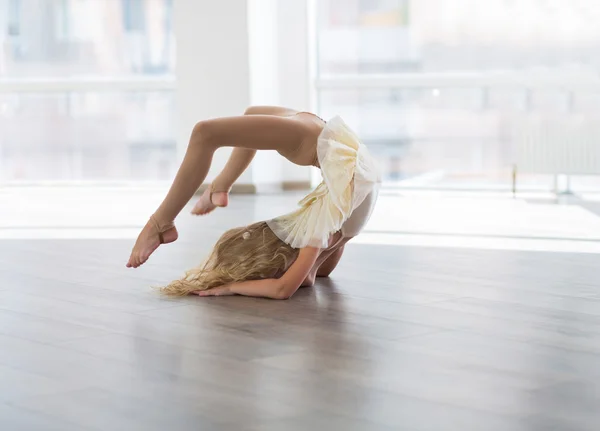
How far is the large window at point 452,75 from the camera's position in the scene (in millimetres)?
7578

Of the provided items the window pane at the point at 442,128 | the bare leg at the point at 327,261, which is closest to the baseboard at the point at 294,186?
the window pane at the point at 442,128

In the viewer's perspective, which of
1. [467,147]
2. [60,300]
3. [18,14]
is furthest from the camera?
[18,14]

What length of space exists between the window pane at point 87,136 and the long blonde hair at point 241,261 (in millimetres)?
5079

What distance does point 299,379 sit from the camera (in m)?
2.21

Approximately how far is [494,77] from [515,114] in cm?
33

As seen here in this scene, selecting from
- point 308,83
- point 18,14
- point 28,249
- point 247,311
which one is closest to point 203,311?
point 247,311

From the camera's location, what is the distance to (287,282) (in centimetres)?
321

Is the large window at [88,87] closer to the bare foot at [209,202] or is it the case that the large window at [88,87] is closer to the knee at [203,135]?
the bare foot at [209,202]

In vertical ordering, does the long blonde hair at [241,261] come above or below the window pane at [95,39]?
below

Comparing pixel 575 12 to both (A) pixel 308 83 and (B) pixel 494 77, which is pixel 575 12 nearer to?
(B) pixel 494 77

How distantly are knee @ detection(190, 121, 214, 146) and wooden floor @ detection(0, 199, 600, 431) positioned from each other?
19.7 inches

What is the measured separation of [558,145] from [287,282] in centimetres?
449

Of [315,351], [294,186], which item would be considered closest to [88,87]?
[294,186]

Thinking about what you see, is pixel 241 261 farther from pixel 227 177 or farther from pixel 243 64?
pixel 243 64
